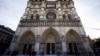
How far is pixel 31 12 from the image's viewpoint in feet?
58.0

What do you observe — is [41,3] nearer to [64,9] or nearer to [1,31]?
[64,9]

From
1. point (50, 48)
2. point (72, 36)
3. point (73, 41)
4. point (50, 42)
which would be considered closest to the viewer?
point (50, 48)

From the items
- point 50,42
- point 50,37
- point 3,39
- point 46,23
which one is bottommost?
point 50,42

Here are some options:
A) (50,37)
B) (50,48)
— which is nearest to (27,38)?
(50,37)

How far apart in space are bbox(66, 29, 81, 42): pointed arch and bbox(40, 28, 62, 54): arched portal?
2.29 metres

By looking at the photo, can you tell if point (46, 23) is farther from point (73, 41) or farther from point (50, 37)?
point (73, 41)

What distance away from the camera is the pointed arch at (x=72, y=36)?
46.6ft

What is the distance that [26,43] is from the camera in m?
14.1

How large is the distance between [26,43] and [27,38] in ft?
3.45

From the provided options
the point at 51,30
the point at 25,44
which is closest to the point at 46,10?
the point at 51,30

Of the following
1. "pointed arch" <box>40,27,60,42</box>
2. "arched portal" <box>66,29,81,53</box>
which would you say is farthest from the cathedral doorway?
"arched portal" <box>66,29,81,53</box>

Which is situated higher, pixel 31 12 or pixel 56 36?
pixel 31 12

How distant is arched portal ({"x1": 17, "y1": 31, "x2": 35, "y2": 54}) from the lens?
13516mm

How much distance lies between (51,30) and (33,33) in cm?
378
